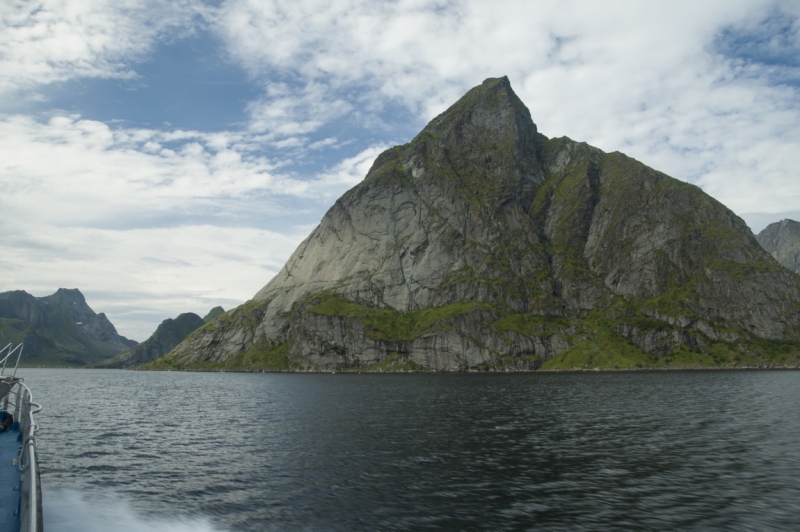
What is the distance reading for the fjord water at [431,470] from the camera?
2858 centimetres

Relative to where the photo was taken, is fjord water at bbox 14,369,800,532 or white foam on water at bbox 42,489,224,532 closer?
white foam on water at bbox 42,489,224,532

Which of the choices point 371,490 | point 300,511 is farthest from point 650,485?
point 300,511

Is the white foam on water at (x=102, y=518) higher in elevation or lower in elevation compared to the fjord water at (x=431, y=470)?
higher

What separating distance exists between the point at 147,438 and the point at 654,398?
84.4 meters

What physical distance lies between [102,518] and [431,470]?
76.1 ft

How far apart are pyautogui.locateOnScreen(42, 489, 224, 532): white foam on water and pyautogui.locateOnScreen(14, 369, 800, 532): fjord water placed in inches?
5.2

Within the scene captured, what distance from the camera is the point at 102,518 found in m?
29.2

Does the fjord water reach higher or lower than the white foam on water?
lower

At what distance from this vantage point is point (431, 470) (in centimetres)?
3906

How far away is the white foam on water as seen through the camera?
1088 inches

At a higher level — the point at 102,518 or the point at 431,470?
the point at 102,518

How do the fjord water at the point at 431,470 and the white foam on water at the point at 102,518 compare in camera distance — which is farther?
the fjord water at the point at 431,470

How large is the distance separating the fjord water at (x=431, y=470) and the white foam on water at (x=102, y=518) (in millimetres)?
132

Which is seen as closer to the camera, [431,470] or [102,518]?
[102,518]
